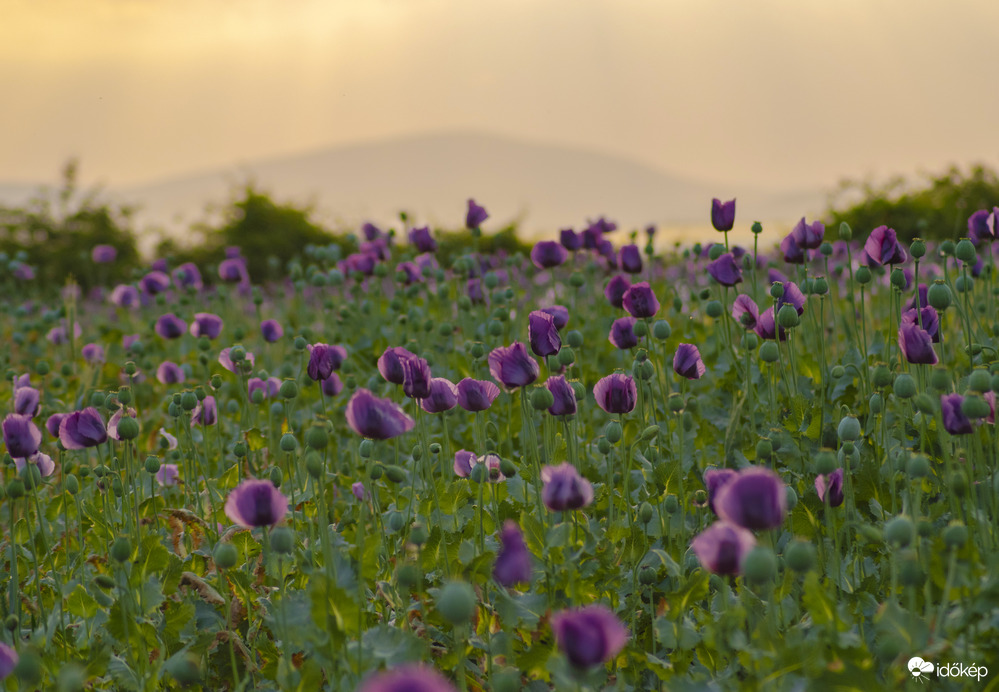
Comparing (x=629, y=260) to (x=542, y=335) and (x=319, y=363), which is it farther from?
(x=319, y=363)

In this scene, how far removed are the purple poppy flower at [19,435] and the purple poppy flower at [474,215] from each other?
2277 mm

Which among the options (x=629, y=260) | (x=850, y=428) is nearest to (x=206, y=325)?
(x=629, y=260)

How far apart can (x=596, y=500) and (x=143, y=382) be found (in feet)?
9.49

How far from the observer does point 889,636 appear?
1305 millimetres

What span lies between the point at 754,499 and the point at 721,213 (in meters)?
1.85

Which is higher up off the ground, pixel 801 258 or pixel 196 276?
pixel 801 258

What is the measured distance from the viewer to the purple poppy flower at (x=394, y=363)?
1733mm

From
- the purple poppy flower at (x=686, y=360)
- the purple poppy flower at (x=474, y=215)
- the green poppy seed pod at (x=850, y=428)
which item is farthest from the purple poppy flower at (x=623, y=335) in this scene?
the purple poppy flower at (x=474, y=215)

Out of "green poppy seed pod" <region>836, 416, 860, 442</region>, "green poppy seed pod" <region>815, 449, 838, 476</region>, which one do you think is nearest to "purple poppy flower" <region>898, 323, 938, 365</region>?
"green poppy seed pod" <region>836, 416, 860, 442</region>

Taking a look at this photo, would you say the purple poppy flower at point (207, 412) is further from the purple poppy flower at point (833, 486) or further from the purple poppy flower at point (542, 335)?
the purple poppy flower at point (833, 486)

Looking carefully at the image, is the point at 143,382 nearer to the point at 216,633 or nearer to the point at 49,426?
the point at 49,426

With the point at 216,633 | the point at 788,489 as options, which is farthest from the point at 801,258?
the point at 216,633

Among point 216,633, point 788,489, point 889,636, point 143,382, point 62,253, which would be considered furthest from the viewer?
point 62,253

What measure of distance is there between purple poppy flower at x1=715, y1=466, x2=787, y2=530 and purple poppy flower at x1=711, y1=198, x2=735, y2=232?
1779 millimetres
